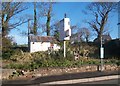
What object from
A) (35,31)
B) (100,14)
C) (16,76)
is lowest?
(16,76)

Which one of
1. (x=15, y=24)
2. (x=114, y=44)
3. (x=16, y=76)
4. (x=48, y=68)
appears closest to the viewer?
(x=16, y=76)

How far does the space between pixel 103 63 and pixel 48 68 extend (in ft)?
14.2

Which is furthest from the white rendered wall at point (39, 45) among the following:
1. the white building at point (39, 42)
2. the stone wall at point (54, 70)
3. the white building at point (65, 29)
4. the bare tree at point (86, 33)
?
the stone wall at point (54, 70)

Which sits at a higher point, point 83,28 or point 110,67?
point 83,28

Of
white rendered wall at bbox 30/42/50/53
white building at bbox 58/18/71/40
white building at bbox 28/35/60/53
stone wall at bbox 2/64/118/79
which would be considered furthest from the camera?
white building at bbox 28/35/60/53

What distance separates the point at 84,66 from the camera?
1692cm

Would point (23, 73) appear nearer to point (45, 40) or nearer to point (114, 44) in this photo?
point (114, 44)

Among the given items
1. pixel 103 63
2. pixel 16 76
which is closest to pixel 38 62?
pixel 16 76

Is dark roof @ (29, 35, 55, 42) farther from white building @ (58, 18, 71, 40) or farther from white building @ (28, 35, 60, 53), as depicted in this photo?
white building @ (58, 18, 71, 40)

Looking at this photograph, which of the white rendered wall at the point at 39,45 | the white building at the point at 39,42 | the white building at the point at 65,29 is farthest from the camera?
the white building at the point at 39,42

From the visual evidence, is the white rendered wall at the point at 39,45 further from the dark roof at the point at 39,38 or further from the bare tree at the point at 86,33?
the bare tree at the point at 86,33

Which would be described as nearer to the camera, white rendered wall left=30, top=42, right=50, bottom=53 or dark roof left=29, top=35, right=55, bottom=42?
white rendered wall left=30, top=42, right=50, bottom=53

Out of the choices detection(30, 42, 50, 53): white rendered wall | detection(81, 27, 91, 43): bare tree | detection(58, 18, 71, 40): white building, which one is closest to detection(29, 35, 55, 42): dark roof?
detection(30, 42, 50, 53): white rendered wall

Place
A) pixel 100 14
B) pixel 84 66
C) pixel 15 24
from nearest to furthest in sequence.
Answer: pixel 84 66, pixel 15 24, pixel 100 14
